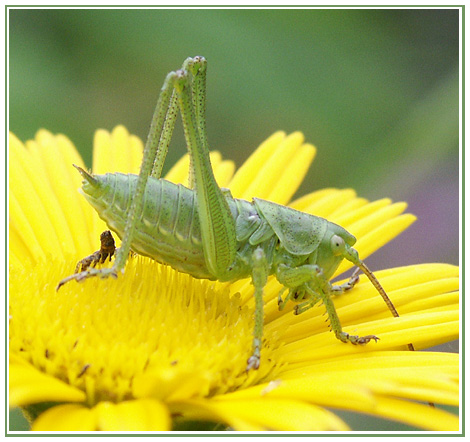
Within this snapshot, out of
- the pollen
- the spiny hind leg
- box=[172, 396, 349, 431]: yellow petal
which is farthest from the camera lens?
the spiny hind leg

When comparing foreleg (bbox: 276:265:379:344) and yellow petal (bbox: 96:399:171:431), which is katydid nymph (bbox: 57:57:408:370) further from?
yellow petal (bbox: 96:399:171:431)

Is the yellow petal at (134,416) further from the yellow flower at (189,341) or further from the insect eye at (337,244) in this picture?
the insect eye at (337,244)

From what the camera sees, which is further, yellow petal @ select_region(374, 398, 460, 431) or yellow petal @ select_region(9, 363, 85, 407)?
yellow petal @ select_region(374, 398, 460, 431)

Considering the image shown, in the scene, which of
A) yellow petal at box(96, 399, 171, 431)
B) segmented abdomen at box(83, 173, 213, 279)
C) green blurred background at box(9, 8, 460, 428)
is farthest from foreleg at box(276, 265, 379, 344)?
green blurred background at box(9, 8, 460, 428)

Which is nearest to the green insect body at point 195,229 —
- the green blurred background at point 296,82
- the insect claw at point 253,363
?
the insect claw at point 253,363

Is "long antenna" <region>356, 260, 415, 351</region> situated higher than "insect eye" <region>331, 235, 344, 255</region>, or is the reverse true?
"insect eye" <region>331, 235, 344, 255</region>

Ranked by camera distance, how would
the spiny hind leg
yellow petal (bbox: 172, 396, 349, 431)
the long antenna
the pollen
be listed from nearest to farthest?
1. yellow petal (bbox: 172, 396, 349, 431)
2. the pollen
3. the spiny hind leg
4. the long antenna

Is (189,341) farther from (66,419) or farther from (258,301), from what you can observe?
(66,419)

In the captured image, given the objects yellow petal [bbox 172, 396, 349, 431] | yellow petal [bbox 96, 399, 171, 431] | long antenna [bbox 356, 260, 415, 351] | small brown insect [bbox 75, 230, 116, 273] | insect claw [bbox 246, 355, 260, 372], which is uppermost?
small brown insect [bbox 75, 230, 116, 273]
